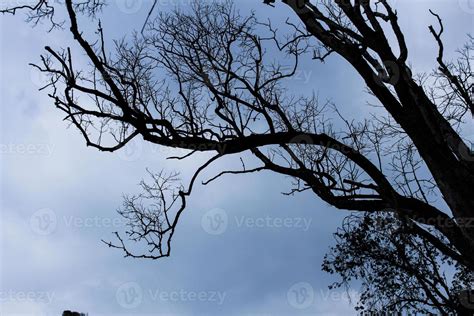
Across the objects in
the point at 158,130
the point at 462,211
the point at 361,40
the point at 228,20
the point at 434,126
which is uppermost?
the point at 228,20

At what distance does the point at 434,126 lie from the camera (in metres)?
5.41

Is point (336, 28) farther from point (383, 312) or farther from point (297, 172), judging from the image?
point (383, 312)

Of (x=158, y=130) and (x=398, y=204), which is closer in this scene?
(x=398, y=204)

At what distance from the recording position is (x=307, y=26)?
6363mm

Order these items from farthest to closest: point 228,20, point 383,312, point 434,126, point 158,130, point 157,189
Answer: point 383,312
point 228,20
point 157,189
point 158,130
point 434,126

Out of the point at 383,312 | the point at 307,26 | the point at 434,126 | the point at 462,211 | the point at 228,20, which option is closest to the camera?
the point at 462,211

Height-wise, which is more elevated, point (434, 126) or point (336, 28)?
point (336, 28)

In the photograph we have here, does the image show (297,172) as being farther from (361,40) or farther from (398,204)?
(361,40)

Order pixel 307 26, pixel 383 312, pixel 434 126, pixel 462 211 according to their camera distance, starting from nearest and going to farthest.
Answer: pixel 462 211, pixel 434 126, pixel 307 26, pixel 383 312

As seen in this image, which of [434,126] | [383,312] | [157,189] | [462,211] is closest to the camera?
[462,211]

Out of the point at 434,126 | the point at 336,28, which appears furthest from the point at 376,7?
the point at 434,126

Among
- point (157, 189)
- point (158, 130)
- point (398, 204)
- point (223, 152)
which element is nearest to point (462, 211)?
point (398, 204)

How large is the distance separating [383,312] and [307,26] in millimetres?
5710

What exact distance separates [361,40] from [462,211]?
237cm
